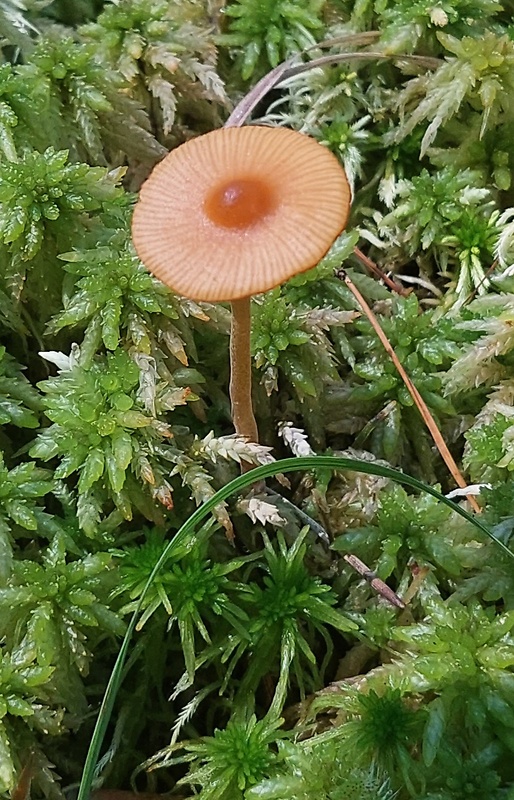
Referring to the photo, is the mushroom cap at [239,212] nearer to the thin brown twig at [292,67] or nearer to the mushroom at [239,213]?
the mushroom at [239,213]

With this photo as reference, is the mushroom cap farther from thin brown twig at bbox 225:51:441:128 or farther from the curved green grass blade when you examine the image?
thin brown twig at bbox 225:51:441:128

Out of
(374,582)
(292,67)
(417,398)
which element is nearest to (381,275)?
(417,398)

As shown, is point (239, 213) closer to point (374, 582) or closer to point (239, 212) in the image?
point (239, 212)

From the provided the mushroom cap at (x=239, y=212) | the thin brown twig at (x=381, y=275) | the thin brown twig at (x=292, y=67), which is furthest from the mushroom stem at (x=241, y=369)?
the thin brown twig at (x=292, y=67)

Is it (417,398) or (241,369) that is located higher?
(241,369)

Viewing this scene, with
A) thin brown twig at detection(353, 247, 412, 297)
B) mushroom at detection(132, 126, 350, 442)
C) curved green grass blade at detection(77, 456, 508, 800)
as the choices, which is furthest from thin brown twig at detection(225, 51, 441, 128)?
curved green grass blade at detection(77, 456, 508, 800)

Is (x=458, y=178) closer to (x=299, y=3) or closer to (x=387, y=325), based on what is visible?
(x=387, y=325)
